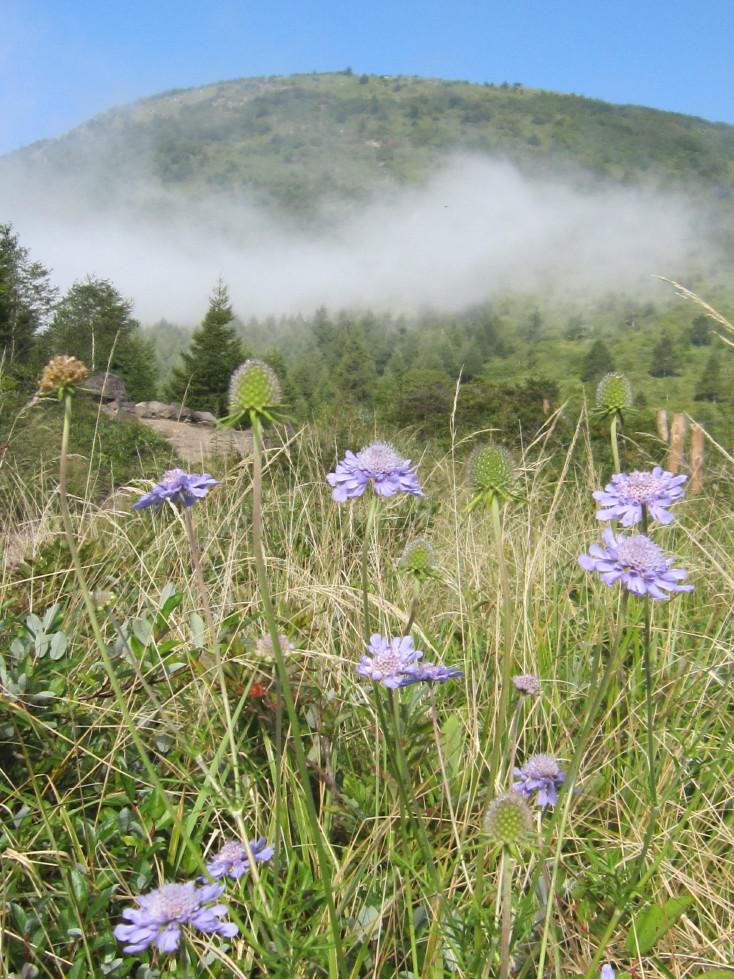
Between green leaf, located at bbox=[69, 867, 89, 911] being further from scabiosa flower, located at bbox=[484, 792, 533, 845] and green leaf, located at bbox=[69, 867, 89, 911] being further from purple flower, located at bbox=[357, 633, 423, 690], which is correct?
scabiosa flower, located at bbox=[484, 792, 533, 845]

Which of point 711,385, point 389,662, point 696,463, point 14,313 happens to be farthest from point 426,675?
point 711,385

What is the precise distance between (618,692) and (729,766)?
43 cm

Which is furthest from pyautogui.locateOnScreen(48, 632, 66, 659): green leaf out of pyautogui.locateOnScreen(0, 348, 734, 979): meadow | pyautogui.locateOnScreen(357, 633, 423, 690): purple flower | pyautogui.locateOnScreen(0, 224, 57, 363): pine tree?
pyautogui.locateOnScreen(0, 224, 57, 363): pine tree

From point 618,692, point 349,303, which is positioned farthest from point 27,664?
point 349,303

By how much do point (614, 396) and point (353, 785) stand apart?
51.8 inches

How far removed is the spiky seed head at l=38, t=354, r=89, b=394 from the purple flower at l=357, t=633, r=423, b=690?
85cm

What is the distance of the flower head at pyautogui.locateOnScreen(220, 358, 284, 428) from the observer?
4.48ft

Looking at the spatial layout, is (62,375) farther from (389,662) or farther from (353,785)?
(353,785)

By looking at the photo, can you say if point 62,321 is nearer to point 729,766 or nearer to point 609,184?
point 729,766

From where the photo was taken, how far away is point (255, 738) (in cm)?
238

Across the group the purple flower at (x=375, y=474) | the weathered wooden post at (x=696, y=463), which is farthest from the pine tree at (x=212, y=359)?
the purple flower at (x=375, y=474)

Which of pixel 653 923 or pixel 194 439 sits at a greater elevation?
pixel 653 923

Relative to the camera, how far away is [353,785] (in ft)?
7.00

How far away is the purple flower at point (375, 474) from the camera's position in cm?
170
